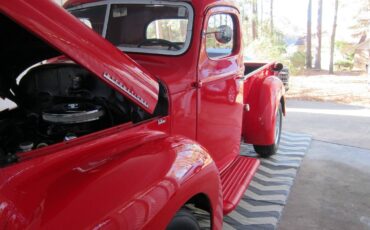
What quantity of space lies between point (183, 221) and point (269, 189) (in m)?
2.17

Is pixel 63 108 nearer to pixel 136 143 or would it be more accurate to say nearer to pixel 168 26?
pixel 136 143

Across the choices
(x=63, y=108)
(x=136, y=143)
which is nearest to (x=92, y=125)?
(x=63, y=108)

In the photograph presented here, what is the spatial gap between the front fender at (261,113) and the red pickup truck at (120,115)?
1.96 feet

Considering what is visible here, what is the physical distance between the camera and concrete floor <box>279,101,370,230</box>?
3.26 m

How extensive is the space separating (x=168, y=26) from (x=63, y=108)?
1.24 meters

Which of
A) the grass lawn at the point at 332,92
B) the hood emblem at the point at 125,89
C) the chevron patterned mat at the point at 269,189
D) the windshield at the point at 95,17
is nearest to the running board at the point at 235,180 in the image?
the chevron patterned mat at the point at 269,189

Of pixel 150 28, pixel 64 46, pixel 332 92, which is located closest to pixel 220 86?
pixel 150 28

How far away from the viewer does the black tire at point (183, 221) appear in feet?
5.97

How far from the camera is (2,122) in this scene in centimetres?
229

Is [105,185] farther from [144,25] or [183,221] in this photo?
[144,25]

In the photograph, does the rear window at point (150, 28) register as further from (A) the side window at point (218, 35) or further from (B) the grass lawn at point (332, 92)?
(B) the grass lawn at point (332, 92)

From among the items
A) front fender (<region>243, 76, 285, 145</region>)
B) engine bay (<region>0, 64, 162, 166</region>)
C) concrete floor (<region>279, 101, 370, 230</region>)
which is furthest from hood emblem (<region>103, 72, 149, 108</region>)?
front fender (<region>243, 76, 285, 145</region>)

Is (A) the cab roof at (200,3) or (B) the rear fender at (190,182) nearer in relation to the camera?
(B) the rear fender at (190,182)

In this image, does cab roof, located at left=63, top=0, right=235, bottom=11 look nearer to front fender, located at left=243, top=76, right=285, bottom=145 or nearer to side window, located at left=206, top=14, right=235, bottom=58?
side window, located at left=206, top=14, right=235, bottom=58
